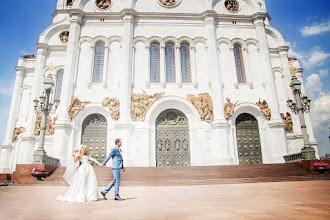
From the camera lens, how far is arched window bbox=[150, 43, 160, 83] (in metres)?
18.1

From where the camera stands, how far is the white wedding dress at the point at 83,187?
16.4ft

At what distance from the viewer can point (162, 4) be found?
66.1 ft

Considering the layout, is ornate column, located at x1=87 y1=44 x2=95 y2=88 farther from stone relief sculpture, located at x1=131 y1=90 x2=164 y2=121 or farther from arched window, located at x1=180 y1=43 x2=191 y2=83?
arched window, located at x1=180 y1=43 x2=191 y2=83

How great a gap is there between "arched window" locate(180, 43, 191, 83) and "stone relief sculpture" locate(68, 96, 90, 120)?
805cm

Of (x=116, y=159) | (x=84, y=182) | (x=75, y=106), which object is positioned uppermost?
(x=75, y=106)

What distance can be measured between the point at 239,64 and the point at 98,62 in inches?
472

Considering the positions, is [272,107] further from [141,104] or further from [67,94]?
[67,94]

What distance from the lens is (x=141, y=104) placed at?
55.0 ft

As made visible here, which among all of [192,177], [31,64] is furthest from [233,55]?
[31,64]

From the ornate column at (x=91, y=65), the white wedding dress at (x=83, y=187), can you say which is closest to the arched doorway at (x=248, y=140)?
the ornate column at (x=91, y=65)

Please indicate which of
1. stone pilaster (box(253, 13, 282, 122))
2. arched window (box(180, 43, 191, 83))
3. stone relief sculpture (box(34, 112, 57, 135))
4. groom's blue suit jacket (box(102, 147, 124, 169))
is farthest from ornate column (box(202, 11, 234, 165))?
stone relief sculpture (box(34, 112, 57, 135))

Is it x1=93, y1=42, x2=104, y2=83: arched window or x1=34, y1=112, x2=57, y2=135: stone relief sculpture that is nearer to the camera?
x1=34, y1=112, x2=57, y2=135: stone relief sculpture

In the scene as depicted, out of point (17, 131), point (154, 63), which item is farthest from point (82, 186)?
point (17, 131)

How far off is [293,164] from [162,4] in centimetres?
1664
